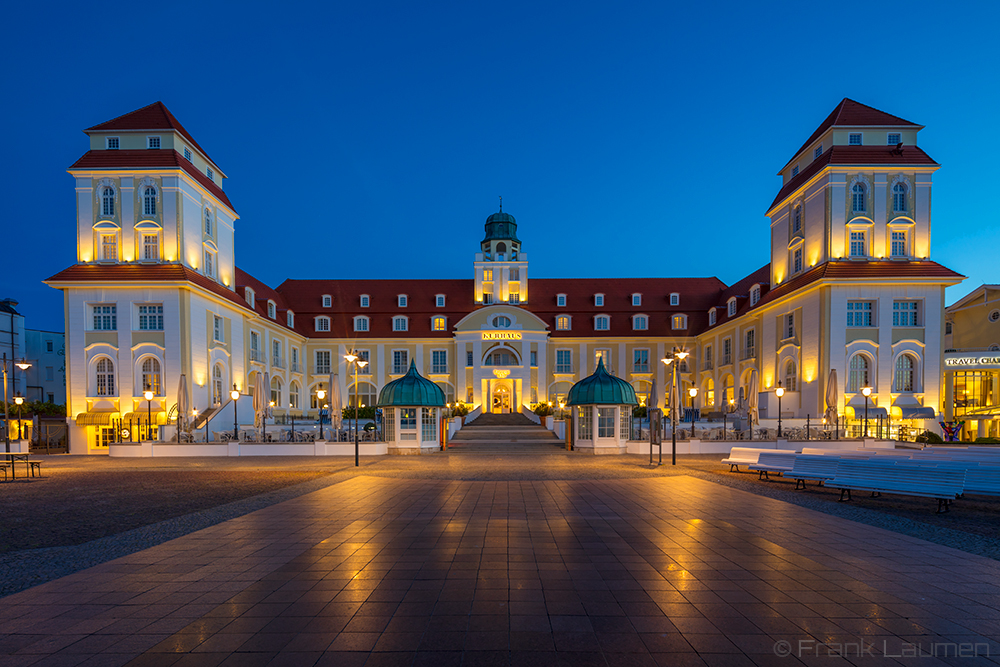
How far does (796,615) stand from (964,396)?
1771 inches

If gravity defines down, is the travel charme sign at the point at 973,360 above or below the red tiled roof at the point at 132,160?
below

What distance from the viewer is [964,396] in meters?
38.6

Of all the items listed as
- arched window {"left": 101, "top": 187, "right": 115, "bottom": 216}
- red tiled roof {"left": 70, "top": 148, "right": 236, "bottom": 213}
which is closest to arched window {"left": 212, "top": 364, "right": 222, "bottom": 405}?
arched window {"left": 101, "top": 187, "right": 115, "bottom": 216}

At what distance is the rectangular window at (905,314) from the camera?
111 feet

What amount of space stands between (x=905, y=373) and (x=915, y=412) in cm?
255

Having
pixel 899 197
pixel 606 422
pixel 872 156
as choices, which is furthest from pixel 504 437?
pixel 899 197

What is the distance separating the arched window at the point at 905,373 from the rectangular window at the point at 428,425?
1156 inches

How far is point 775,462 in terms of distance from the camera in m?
16.0

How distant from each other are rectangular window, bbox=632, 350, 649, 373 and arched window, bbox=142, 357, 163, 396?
40193 mm

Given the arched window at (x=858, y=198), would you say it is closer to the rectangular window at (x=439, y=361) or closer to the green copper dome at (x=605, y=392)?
the green copper dome at (x=605, y=392)

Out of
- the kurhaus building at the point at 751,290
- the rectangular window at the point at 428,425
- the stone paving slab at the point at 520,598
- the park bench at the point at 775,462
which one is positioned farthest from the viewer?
the kurhaus building at the point at 751,290

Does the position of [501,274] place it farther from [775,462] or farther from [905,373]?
[775,462]

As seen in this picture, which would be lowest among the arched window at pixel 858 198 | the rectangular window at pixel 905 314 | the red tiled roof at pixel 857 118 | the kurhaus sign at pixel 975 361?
the kurhaus sign at pixel 975 361

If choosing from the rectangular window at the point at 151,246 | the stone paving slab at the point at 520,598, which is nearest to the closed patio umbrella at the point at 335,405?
the rectangular window at the point at 151,246
